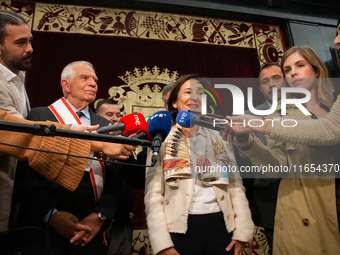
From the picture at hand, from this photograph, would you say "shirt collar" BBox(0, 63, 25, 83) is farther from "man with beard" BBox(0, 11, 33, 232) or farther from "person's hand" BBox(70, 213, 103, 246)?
"person's hand" BBox(70, 213, 103, 246)

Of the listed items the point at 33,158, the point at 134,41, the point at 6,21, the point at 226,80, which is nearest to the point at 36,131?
the point at 33,158

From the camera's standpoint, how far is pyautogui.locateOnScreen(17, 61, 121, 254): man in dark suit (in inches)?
45.6

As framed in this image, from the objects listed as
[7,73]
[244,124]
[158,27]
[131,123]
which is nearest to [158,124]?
[131,123]

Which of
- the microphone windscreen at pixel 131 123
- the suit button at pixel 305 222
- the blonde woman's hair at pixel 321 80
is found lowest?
the suit button at pixel 305 222

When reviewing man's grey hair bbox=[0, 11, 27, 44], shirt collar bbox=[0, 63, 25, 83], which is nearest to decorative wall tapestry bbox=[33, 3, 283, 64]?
man's grey hair bbox=[0, 11, 27, 44]

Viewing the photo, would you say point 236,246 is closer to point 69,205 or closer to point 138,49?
point 69,205

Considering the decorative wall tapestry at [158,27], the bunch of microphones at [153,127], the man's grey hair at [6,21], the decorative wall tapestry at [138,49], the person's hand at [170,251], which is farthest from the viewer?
the decorative wall tapestry at [158,27]

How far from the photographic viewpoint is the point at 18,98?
137cm

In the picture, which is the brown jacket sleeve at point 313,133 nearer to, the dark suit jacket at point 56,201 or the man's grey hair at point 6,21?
the dark suit jacket at point 56,201

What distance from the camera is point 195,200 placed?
1217 mm

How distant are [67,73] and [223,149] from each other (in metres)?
1.15

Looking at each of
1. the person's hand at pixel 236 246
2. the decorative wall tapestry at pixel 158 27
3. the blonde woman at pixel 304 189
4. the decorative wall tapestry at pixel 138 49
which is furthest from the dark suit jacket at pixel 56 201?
the decorative wall tapestry at pixel 158 27

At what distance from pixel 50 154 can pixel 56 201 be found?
0.74 ft

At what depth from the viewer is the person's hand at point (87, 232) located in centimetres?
117
